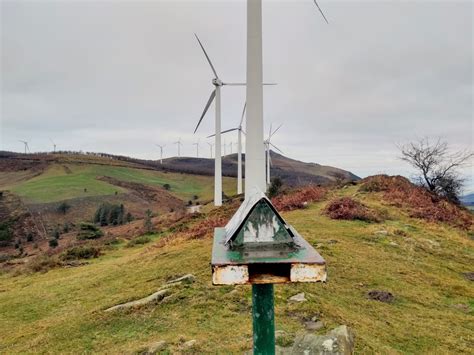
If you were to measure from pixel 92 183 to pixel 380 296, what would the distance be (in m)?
77.8

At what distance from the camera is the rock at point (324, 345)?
558cm

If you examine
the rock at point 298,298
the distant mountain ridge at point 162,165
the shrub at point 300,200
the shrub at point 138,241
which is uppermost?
the distant mountain ridge at point 162,165

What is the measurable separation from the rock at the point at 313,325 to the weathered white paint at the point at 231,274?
15.8 ft

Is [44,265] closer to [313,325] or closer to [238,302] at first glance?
[238,302]

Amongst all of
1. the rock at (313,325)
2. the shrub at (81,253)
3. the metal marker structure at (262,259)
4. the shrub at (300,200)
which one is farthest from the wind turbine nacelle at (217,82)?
the metal marker structure at (262,259)

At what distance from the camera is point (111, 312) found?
866 centimetres

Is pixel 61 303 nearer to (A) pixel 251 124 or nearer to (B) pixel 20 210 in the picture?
(A) pixel 251 124

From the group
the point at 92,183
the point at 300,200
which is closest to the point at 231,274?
the point at 300,200

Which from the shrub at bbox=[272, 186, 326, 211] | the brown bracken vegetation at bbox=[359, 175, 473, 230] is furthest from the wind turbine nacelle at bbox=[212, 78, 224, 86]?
the brown bracken vegetation at bbox=[359, 175, 473, 230]

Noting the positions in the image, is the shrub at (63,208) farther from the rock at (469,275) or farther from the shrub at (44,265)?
the rock at (469,275)

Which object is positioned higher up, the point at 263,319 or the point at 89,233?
the point at 263,319

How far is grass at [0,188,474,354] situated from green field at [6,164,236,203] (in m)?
58.6

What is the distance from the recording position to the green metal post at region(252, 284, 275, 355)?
11.5 feet

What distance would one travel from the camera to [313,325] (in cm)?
718
